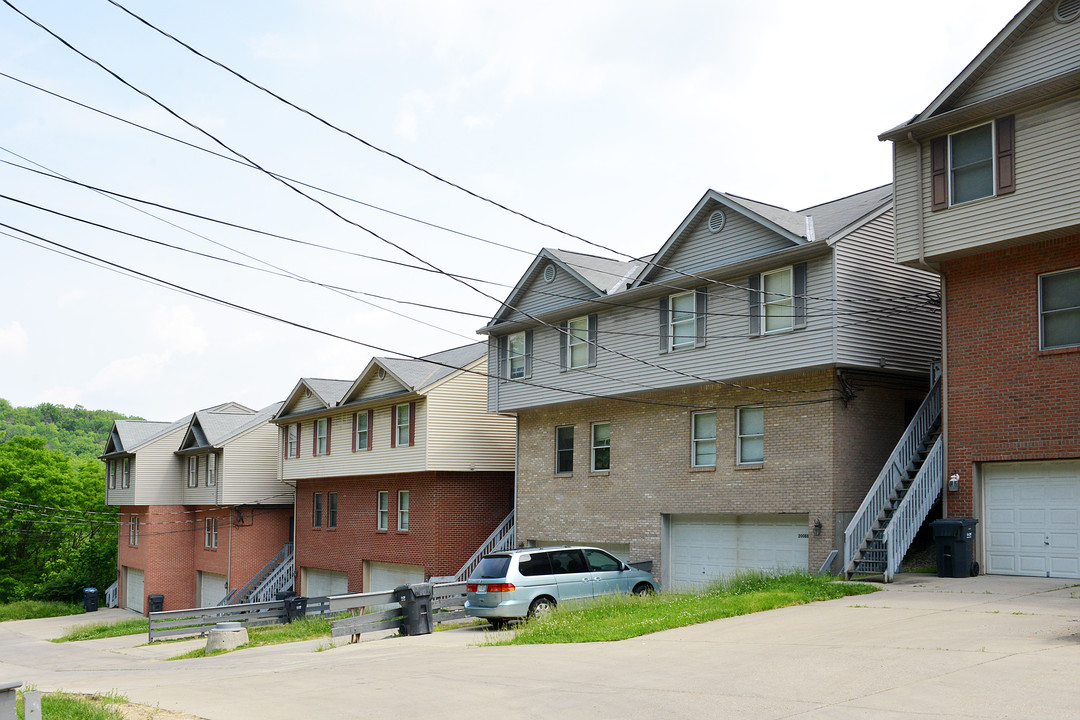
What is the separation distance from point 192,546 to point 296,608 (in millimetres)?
27665

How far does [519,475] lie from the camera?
110 feet

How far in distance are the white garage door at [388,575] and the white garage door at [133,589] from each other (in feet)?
65.1

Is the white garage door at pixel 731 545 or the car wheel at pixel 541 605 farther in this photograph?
the white garage door at pixel 731 545

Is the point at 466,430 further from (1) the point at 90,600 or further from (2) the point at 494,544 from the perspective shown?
(1) the point at 90,600

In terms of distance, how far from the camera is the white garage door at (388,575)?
36.3m

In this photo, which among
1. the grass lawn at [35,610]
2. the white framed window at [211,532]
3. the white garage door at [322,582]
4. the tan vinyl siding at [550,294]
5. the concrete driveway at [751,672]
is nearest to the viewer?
the concrete driveway at [751,672]

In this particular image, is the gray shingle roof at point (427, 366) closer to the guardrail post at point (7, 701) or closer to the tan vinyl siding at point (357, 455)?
the tan vinyl siding at point (357, 455)

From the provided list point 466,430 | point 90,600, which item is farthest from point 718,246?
point 90,600

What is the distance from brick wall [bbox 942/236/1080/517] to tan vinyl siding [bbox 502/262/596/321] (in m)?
11.3

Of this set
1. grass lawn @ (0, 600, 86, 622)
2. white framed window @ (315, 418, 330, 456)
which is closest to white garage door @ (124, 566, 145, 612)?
grass lawn @ (0, 600, 86, 622)

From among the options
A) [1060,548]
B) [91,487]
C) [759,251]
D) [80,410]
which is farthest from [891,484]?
[80,410]

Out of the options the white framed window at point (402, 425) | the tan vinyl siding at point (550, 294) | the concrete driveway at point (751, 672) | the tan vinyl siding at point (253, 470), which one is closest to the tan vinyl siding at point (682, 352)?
the tan vinyl siding at point (550, 294)

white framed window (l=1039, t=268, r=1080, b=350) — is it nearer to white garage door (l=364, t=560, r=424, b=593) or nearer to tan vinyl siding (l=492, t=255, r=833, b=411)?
tan vinyl siding (l=492, t=255, r=833, b=411)

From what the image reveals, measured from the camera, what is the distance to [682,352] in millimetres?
26750
